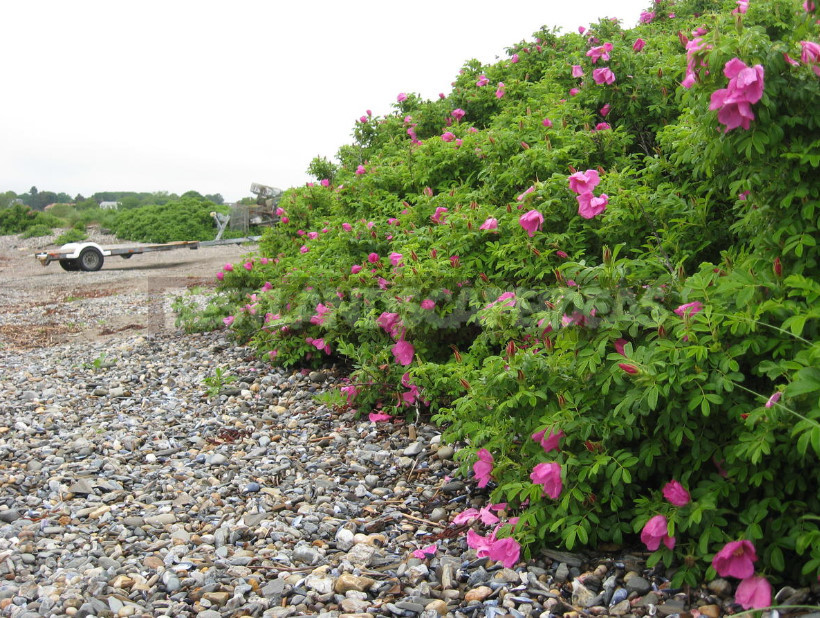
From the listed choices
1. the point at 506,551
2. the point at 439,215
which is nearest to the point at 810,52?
the point at 506,551

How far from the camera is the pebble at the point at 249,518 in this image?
7.11 ft

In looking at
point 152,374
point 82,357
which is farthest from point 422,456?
point 82,357

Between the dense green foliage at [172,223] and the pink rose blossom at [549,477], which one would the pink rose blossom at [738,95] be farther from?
the dense green foliage at [172,223]

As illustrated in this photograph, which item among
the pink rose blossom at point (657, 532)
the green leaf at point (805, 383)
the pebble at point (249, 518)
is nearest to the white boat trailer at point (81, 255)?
the pebble at point (249, 518)

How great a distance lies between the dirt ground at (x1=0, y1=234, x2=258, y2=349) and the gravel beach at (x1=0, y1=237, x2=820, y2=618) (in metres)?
2.29

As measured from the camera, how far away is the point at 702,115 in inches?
84.0

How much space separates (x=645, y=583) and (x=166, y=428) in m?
2.99

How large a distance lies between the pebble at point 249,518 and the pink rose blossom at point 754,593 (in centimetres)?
7

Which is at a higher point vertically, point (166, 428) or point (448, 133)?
point (448, 133)

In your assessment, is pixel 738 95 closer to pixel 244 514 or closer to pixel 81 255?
pixel 244 514

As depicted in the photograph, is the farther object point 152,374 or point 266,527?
A: point 152,374

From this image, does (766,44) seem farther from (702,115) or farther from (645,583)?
(645,583)

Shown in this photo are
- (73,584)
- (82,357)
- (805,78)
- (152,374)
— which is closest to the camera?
(805,78)

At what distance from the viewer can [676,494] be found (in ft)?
6.64
